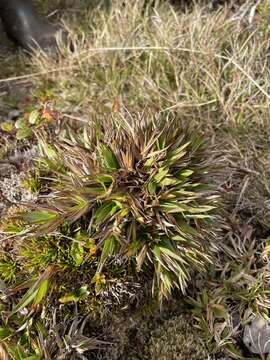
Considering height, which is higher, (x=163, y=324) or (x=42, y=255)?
(x=42, y=255)

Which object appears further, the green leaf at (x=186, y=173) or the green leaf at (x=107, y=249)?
the green leaf at (x=186, y=173)

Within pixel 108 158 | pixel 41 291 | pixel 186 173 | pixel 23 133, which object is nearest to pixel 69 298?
pixel 41 291

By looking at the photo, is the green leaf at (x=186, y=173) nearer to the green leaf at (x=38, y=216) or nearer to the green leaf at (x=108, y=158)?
the green leaf at (x=108, y=158)

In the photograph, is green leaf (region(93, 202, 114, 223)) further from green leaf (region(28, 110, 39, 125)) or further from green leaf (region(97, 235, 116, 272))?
green leaf (region(28, 110, 39, 125))

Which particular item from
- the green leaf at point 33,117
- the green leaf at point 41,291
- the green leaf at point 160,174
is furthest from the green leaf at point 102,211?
the green leaf at point 33,117

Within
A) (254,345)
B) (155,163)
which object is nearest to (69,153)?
(155,163)

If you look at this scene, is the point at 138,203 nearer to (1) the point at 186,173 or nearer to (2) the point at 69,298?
(1) the point at 186,173

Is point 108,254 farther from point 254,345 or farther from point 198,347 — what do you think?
point 254,345
